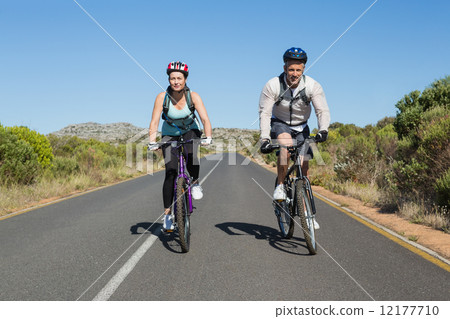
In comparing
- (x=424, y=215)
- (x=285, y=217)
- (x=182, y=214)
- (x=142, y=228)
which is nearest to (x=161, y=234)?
(x=142, y=228)

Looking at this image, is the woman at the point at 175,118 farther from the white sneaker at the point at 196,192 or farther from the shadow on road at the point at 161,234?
the shadow on road at the point at 161,234

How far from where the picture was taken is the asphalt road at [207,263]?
12.7ft

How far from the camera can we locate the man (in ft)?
17.5

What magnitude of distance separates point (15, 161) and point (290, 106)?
10588 mm

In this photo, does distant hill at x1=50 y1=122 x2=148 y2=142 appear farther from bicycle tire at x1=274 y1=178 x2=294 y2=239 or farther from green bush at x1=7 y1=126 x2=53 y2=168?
bicycle tire at x1=274 y1=178 x2=294 y2=239

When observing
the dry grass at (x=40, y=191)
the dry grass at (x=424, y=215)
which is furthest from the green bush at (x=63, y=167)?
the dry grass at (x=424, y=215)

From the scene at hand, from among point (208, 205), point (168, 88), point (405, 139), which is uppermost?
point (168, 88)

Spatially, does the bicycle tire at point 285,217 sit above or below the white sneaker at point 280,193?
below

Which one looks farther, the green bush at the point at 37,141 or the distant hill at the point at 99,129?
the distant hill at the point at 99,129

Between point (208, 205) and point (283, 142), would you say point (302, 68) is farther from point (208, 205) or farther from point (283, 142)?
point (208, 205)

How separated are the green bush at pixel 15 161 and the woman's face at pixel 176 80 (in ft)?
29.4

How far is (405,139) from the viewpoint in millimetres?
9773
